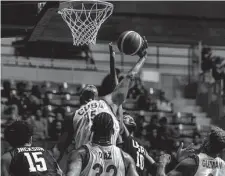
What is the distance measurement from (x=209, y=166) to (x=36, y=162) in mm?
1469

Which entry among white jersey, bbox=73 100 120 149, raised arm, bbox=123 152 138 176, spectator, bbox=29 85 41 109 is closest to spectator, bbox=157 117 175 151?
spectator, bbox=29 85 41 109

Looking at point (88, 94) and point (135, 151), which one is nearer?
point (135, 151)

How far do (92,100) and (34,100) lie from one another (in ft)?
26.0

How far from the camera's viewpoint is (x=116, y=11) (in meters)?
11.5

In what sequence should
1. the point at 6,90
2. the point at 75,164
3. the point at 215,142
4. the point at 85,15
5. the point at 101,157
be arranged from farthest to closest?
1. the point at 6,90
2. the point at 85,15
3. the point at 215,142
4. the point at 101,157
5. the point at 75,164

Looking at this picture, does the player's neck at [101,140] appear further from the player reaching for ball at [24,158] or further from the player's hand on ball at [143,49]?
the player's hand on ball at [143,49]

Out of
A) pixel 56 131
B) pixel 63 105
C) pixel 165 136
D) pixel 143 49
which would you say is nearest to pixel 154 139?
pixel 165 136

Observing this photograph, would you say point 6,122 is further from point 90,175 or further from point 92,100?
point 90,175

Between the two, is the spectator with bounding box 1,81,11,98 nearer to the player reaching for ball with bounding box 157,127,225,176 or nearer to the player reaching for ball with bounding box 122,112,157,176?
the player reaching for ball with bounding box 122,112,157,176

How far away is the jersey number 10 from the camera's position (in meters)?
5.03

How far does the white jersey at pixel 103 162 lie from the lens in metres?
5.00

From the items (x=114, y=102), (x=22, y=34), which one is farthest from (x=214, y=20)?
(x=114, y=102)

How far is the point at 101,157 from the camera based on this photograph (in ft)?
16.5

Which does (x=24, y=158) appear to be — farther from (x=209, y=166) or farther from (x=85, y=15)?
(x=85, y=15)
